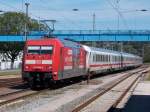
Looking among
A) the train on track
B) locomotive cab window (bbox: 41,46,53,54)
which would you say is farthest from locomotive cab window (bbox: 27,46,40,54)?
locomotive cab window (bbox: 41,46,53,54)

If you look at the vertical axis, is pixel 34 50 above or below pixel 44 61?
above

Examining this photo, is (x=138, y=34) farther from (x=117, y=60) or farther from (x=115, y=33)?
(x=117, y=60)

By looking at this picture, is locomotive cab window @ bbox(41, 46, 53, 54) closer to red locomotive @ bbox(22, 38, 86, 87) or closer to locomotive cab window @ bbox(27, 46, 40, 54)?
red locomotive @ bbox(22, 38, 86, 87)

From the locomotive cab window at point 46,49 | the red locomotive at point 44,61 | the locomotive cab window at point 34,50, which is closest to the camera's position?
the red locomotive at point 44,61

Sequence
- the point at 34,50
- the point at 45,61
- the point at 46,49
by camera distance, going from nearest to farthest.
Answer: the point at 45,61 < the point at 46,49 < the point at 34,50

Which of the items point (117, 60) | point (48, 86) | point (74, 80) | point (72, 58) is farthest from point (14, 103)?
point (117, 60)

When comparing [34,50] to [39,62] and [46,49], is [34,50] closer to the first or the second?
[46,49]

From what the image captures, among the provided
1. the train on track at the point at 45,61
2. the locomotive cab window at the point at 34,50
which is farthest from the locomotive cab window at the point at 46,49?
the locomotive cab window at the point at 34,50

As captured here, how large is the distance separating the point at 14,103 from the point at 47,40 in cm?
885

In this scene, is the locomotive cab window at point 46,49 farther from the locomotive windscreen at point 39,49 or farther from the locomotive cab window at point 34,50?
the locomotive cab window at point 34,50

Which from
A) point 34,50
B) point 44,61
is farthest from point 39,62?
point 34,50

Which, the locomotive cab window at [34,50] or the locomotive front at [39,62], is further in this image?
the locomotive cab window at [34,50]

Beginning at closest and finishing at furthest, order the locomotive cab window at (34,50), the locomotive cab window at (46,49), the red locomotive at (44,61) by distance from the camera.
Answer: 1. the red locomotive at (44,61)
2. the locomotive cab window at (46,49)
3. the locomotive cab window at (34,50)

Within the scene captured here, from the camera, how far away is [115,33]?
83.6 meters
